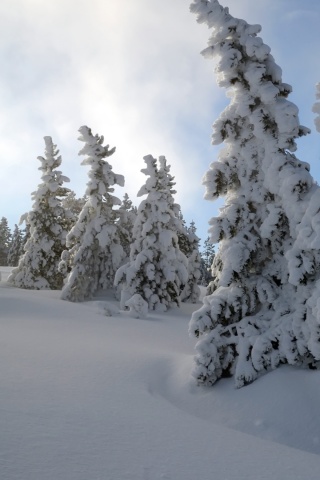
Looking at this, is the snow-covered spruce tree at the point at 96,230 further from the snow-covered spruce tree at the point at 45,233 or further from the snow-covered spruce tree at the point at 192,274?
the snow-covered spruce tree at the point at 192,274

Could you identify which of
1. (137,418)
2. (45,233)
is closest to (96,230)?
(45,233)

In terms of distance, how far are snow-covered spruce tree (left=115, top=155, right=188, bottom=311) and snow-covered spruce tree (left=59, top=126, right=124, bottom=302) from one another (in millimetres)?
2048

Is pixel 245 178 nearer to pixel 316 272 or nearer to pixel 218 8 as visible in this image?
pixel 316 272

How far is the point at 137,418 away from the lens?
5.36 metres

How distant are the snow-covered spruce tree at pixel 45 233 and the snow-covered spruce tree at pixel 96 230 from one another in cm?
388

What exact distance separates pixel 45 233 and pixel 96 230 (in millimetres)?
6750

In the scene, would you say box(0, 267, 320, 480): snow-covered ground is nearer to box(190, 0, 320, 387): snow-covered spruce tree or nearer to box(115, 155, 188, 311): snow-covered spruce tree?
box(190, 0, 320, 387): snow-covered spruce tree

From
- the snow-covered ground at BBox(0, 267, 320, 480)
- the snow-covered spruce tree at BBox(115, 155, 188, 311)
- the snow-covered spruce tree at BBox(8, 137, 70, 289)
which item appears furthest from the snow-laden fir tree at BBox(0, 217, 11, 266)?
the snow-covered ground at BBox(0, 267, 320, 480)

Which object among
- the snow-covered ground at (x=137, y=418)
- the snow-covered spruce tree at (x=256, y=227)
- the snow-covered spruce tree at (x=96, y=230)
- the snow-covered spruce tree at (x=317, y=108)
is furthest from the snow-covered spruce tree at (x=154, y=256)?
the snow-covered spruce tree at (x=317, y=108)

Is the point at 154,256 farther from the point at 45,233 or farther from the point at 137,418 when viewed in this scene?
the point at 137,418

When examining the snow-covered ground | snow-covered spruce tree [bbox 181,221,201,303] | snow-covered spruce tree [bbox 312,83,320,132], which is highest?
snow-covered spruce tree [bbox 312,83,320,132]

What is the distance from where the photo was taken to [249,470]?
13.2 feet

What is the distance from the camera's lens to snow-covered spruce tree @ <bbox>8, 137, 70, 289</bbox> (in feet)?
95.2

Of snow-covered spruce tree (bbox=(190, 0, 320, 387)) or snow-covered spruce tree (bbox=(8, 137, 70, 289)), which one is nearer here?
snow-covered spruce tree (bbox=(190, 0, 320, 387))
